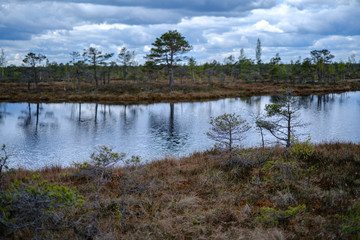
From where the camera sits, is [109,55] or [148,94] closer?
[148,94]

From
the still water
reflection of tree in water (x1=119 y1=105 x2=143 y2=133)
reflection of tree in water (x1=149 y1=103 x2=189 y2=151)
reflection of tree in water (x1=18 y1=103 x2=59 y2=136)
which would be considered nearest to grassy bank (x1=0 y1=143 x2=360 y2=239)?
the still water

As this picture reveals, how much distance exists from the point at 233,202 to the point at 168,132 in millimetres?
19076

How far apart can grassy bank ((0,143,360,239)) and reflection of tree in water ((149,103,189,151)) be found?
30.7 ft

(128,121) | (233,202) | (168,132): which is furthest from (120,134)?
Result: (233,202)

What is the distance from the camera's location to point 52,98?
61.1 m

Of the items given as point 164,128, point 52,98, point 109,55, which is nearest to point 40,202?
point 164,128

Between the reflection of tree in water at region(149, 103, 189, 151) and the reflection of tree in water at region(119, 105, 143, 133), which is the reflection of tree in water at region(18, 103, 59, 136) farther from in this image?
the reflection of tree in water at region(149, 103, 189, 151)

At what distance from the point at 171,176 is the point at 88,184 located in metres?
3.58

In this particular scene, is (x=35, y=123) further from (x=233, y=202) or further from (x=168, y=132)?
(x=233, y=202)

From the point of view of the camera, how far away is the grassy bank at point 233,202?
23.0 feet

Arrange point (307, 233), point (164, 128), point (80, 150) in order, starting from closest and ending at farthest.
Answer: point (307, 233) → point (80, 150) → point (164, 128)

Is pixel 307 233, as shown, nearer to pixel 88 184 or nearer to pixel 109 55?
pixel 88 184

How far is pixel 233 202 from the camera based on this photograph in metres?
8.96

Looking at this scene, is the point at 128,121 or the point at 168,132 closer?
the point at 168,132
